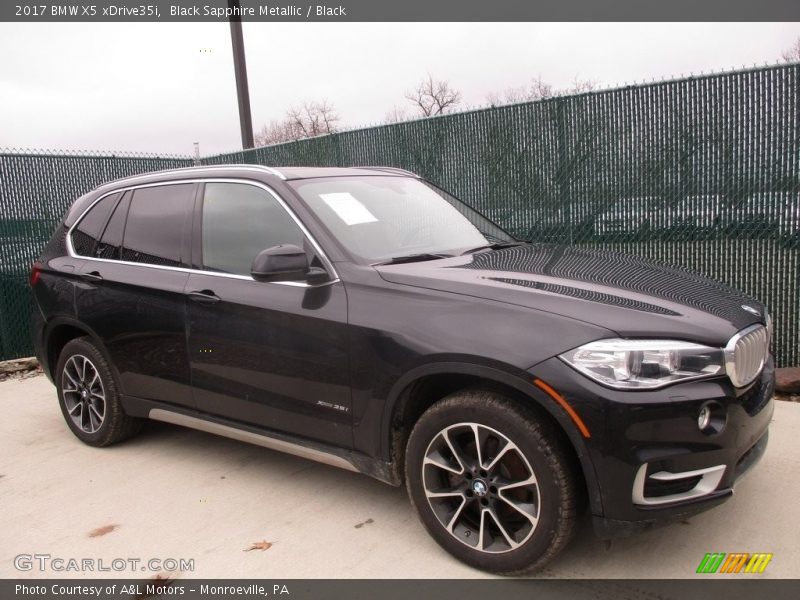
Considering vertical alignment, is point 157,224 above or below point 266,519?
above

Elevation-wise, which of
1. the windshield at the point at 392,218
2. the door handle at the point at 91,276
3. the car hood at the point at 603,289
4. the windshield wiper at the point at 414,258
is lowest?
the car hood at the point at 603,289

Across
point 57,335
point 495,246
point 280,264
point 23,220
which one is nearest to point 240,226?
point 280,264

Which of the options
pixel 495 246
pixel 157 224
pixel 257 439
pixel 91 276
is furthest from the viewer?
pixel 91 276

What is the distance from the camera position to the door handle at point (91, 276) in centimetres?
431

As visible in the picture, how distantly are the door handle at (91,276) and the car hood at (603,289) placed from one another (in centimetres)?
222

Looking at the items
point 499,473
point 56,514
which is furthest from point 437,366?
point 56,514

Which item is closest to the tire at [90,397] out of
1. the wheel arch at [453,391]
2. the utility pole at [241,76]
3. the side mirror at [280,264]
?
the side mirror at [280,264]

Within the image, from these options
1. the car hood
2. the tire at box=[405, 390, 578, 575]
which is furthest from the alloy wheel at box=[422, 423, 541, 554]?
the car hood

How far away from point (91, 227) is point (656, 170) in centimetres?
469

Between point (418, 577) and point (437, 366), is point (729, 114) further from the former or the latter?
point (418, 577)

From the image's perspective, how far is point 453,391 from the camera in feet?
9.93

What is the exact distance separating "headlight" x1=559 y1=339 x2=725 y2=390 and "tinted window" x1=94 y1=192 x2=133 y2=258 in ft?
10.6
